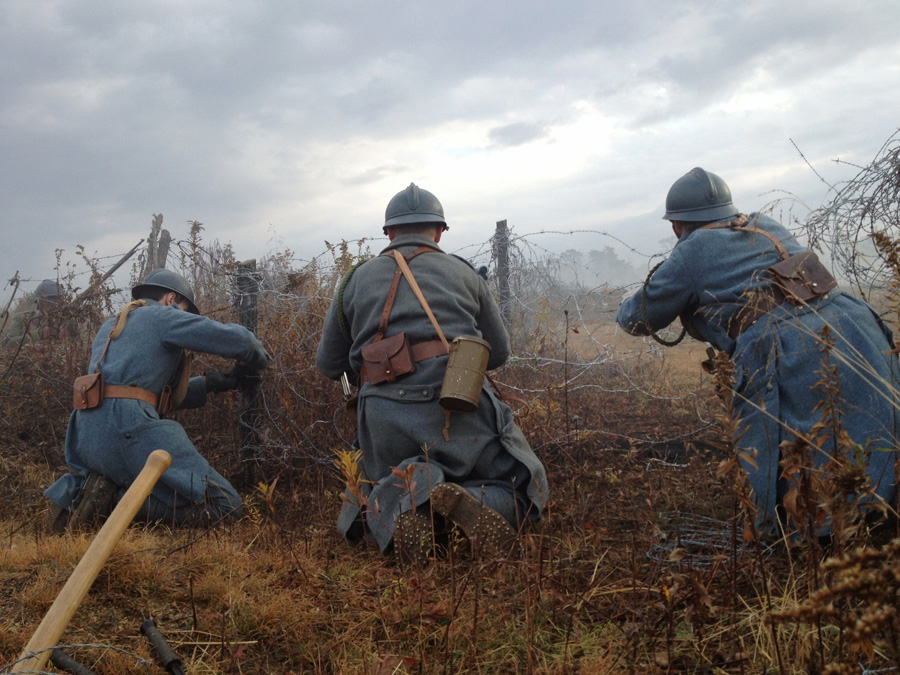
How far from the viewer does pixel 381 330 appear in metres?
3.71

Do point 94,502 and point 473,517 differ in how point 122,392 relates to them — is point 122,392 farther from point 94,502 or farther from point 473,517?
A: point 473,517

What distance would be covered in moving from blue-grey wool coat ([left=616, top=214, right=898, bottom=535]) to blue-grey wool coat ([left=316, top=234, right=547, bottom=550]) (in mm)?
997

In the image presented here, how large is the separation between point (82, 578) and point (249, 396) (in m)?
3.23

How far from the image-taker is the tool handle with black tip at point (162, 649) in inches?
86.4

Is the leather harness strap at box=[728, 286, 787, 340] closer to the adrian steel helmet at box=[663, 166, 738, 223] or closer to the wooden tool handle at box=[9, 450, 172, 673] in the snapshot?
the adrian steel helmet at box=[663, 166, 738, 223]

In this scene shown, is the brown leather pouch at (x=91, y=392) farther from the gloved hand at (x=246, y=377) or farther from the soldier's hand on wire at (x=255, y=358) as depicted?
the gloved hand at (x=246, y=377)

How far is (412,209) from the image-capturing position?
13.4ft

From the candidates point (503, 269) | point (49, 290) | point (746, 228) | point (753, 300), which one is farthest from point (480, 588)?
point (49, 290)

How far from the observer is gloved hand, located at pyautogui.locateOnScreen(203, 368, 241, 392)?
4.98 metres

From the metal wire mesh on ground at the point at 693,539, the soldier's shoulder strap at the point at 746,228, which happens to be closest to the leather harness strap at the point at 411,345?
the metal wire mesh on ground at the point at 693,539

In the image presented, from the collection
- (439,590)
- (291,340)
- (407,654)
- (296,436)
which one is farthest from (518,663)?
(291,340)

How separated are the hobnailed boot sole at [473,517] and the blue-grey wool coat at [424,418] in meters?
0.22

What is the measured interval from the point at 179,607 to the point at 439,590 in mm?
983

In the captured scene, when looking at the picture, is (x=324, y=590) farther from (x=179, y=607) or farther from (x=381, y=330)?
(x=381, y=330)
